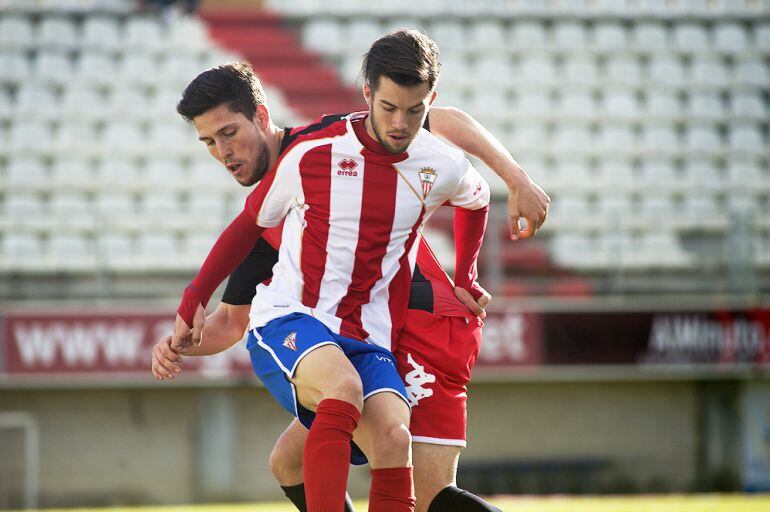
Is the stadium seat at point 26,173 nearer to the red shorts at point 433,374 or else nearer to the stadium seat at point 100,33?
the stadium seat at point 100,33

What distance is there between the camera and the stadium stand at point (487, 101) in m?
10.0

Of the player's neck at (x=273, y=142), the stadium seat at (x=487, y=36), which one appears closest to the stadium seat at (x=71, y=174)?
the stadium seat at (x=487, y=36)

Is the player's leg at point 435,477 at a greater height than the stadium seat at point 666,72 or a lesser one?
lesser

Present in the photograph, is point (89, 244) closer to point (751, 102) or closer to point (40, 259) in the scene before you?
point (40, 259)

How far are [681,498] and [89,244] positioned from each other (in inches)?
196

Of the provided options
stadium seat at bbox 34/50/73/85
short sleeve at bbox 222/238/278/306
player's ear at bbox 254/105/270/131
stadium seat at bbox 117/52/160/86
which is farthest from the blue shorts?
stadium seat at bbox 34/50/73/85

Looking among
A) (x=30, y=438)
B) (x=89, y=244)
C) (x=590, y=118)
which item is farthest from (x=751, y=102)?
(x=30, y=438)

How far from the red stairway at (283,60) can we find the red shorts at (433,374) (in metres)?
7.70

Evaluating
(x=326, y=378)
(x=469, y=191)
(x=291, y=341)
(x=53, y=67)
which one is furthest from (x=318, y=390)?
(x=53, y=67)

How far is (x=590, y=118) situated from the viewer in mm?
11508

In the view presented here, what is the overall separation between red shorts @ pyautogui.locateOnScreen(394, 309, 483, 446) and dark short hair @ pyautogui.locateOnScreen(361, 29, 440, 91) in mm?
801

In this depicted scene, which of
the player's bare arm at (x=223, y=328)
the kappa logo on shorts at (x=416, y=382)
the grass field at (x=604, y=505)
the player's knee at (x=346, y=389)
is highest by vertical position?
the player's bare arm at (x=223, y=328)

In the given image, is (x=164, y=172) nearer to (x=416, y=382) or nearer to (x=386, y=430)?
(x=416, y=382)

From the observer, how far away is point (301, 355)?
3.19 meters
